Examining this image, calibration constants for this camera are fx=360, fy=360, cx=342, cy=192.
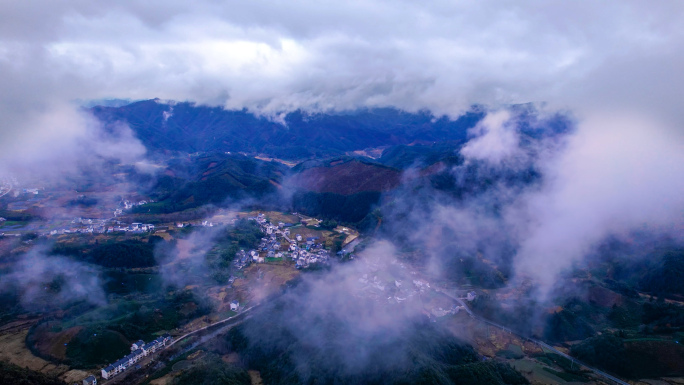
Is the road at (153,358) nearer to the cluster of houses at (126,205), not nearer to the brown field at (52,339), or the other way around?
the brown field at (52,339)

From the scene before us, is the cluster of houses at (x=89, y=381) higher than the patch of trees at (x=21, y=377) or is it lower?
lower

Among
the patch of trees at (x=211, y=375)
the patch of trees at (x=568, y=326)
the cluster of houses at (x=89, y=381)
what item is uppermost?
the patch of trees at (x=568, y=326)

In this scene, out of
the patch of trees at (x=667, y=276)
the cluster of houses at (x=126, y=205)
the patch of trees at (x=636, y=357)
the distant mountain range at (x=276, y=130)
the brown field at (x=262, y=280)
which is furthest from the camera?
the distant mountain range at (x=276, y=130)

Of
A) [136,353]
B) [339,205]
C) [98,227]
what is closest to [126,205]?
[98,227]

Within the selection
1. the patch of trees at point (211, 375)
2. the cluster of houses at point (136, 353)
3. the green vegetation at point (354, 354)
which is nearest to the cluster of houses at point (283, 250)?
the green vegetation at point (354, 354)

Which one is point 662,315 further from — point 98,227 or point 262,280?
point 98,227

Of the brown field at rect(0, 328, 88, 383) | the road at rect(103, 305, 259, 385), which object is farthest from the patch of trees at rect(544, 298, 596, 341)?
→ the brown field at rect(0, 328, 88, 383)

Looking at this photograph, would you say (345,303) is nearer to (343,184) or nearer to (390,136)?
(343,184)
